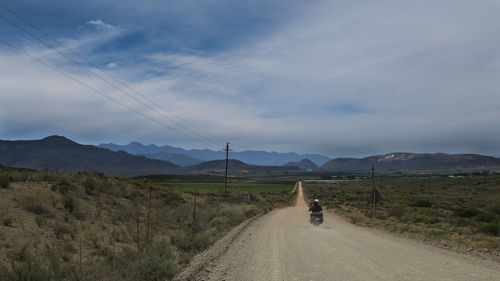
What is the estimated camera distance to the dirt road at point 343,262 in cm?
980

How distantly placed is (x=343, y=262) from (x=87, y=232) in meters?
13.3

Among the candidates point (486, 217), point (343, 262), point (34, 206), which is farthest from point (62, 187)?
point (486, 217)

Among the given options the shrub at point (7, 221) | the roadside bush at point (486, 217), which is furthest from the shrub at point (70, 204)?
the roadside bush at point (486, 217)

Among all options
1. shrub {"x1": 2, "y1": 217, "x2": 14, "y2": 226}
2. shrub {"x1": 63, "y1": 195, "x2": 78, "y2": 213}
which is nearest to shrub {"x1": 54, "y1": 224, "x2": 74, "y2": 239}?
shrub {"x1": 2, "y1": 217, "x2": 14, "y2": 226}

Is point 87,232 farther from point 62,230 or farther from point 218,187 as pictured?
point 218,187

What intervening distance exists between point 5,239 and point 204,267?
29.0ft

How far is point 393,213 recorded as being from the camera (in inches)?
1294

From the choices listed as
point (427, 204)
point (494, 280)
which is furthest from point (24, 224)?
point (427, 204)

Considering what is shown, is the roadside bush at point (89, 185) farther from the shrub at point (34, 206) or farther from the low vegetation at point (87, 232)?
the shrub at point (34, 206)

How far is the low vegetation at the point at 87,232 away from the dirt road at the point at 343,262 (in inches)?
83.4

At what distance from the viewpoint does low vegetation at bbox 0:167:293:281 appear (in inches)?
402

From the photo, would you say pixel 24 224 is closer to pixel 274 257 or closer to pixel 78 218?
pixel 78 218

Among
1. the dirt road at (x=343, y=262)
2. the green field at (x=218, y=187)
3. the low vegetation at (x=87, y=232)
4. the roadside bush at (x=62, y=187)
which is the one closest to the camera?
the dirt road at (x=343, y=262)

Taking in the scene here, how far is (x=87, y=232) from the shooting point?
17.9m
